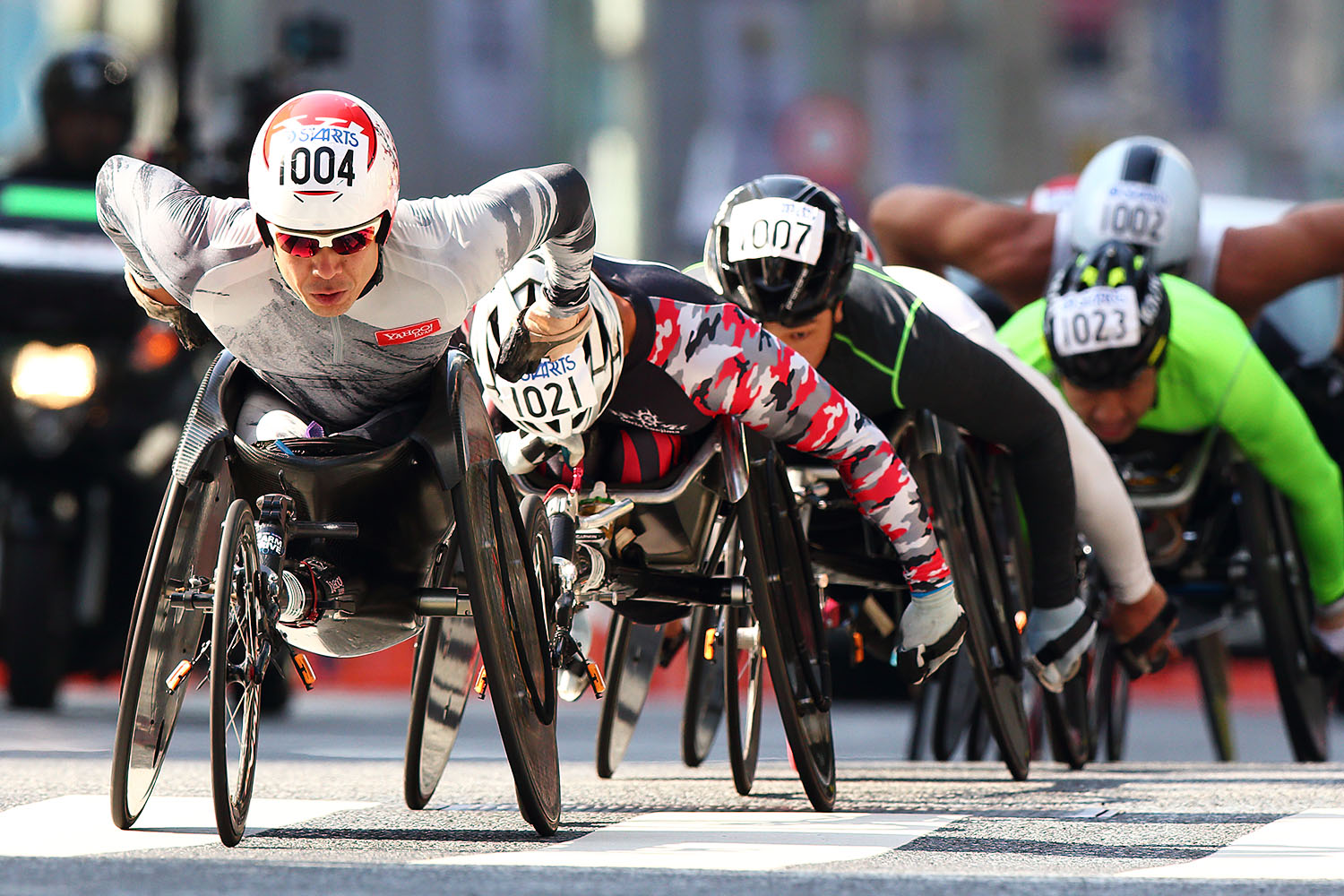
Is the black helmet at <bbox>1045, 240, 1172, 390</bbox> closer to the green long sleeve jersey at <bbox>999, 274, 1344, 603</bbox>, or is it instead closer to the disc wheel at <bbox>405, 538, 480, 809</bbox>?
the green long sleeve jersey at <bbox>999, 274, 1344, 603</bbox>

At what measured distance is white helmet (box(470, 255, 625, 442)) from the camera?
5.77m

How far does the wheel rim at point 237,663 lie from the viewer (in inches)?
182

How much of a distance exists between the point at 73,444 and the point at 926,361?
474cm

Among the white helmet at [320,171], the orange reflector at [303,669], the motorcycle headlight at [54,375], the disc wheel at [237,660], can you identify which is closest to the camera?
the disc wheel at [237,660]

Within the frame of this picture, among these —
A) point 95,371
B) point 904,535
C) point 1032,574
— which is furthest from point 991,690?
point 95,371

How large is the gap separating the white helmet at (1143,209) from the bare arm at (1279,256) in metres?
0.18

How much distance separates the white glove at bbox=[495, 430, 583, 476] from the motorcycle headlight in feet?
14.9

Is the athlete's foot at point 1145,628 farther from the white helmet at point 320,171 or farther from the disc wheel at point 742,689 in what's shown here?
the white helmet at point 320,171

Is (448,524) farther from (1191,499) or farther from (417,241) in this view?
(1191,499)

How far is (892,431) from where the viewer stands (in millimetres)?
7129

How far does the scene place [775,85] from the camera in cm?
4172

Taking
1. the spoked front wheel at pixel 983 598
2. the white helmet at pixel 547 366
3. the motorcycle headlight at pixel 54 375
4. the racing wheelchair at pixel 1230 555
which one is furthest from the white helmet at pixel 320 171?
the motorcycle headlight at pixel 54 375

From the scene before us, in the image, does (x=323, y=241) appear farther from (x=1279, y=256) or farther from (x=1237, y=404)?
(x=1279, y=256)

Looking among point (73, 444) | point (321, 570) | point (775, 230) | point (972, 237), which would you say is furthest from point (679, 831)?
point (73, 444)
